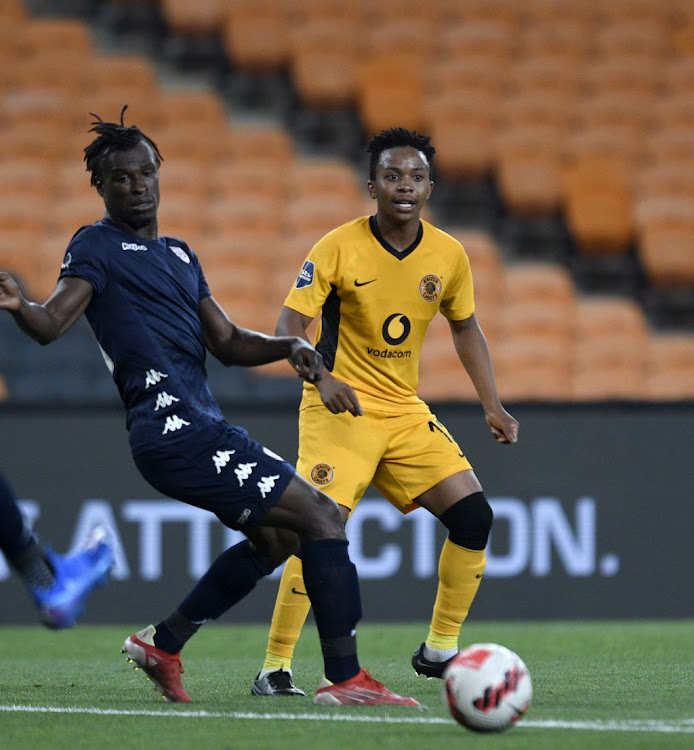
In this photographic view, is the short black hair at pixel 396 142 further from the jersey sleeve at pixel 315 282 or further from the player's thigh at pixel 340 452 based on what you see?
the player's thigh at pixel 340 452

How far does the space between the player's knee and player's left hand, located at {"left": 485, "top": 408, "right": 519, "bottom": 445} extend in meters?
0.30

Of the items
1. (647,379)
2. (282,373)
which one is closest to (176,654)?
(282,373)

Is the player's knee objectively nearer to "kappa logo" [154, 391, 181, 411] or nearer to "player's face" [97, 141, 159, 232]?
"kappa logo" [154, 391, 181, 411]

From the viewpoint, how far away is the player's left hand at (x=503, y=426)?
18.8 ft

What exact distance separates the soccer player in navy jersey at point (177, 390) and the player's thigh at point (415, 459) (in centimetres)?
88

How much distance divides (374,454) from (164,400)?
1.08 meters

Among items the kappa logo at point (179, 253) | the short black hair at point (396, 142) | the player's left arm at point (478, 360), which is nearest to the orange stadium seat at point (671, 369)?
the player's left arm at point (478, 360)

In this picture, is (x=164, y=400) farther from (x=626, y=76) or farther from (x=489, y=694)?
(x=626, y=76)

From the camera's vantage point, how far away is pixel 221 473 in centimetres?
456

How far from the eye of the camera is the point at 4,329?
10.0 m

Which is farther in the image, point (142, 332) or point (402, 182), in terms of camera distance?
point (402, 182)

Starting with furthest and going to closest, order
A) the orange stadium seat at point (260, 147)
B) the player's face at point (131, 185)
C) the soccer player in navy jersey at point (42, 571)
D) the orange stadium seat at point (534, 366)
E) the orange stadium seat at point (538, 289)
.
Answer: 1. the orange stadium seat at point (260, 147)
2. the orange stadium seat at point (538, 289)
3. the orange stadium seat at point (534, 366)
4. the player's face at point (131, 185)
5. the soccer player in navy jersey at point (42, 571)

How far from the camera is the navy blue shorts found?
4539mm

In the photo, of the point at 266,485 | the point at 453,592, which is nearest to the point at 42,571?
the point at 266,485
